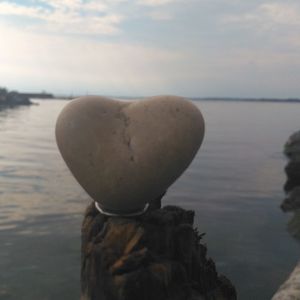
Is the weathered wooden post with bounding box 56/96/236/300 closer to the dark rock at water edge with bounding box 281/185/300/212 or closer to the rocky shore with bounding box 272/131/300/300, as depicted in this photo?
the rocky shore with bounding box 272/131/300/300

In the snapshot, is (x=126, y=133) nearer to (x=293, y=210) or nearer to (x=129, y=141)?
(x=129, y=141)

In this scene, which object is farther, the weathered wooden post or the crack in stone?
the crack in stone

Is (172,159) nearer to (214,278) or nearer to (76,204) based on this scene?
(214,278)

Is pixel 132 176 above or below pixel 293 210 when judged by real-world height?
above

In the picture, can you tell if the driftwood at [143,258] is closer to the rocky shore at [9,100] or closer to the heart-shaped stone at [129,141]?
the heart-shaped stone at [129,141]

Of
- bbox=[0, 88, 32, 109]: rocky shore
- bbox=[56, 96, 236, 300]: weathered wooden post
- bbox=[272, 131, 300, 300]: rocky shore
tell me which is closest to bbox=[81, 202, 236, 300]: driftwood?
bbox=[56, 96, 236, 300]: weathered wooden post

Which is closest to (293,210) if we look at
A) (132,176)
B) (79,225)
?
(79,225)

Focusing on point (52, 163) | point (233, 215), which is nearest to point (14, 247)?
point (233, 215)
